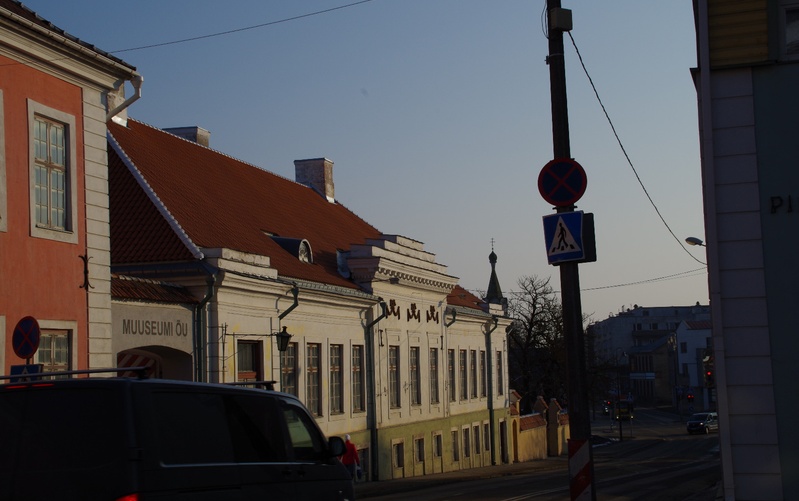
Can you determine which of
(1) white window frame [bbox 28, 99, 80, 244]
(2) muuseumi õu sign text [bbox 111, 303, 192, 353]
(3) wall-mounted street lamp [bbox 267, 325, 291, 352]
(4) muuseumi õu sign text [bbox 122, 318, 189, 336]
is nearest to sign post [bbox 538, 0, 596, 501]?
(1) white window frame [bbox 28, 99, 80, 244]

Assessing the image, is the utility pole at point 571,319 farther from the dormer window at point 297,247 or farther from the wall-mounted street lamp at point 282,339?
the dormer window at point 297,247

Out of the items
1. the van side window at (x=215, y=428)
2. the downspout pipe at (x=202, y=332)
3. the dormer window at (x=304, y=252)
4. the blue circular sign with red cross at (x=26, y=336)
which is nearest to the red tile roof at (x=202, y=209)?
the dormer window at (x=304, y=252)

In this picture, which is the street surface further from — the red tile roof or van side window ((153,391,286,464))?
van side window ((153,391,286,464))

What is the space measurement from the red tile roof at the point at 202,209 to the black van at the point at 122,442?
17.5 meters

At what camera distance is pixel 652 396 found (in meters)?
158

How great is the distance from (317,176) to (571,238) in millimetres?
36538

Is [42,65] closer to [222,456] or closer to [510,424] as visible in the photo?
[222,456]

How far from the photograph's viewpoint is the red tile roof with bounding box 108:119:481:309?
26.8 meters

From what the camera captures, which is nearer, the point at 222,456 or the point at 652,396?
the point at 222,456

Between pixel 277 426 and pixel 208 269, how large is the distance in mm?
16192

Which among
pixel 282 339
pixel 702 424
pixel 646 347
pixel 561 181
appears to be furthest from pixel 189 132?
pixel 646 347

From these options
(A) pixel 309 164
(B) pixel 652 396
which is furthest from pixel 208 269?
(B) pixel 652 396

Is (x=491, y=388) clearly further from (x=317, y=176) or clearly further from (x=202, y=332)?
(x=202, y=332)

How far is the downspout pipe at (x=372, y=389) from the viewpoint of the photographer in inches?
1416
